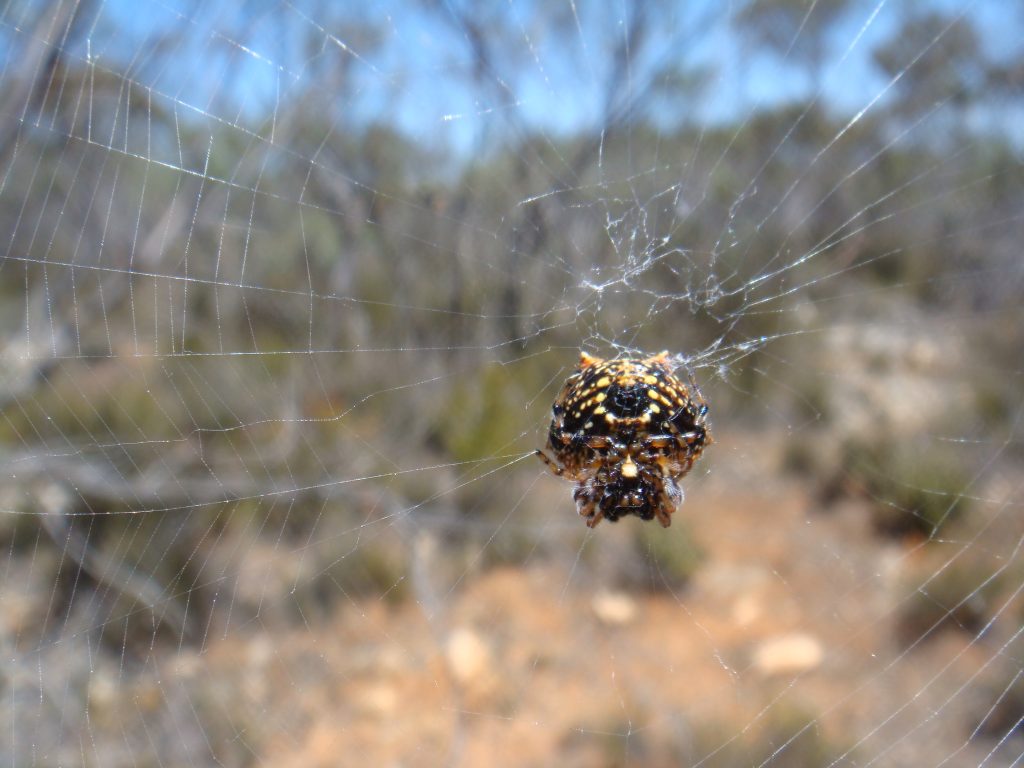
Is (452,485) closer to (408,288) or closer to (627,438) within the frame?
(408,288)

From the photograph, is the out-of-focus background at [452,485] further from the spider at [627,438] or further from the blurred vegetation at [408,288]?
the spider at [627,438]

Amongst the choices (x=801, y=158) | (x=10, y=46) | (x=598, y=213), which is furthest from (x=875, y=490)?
(x=10, y=46)

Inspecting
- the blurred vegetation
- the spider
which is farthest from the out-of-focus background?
the spider

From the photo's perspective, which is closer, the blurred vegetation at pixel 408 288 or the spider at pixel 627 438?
the spider at pixel 627 438

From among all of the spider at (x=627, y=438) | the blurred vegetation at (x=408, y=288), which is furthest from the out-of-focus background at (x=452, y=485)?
the spider at (x=627, y=438)
